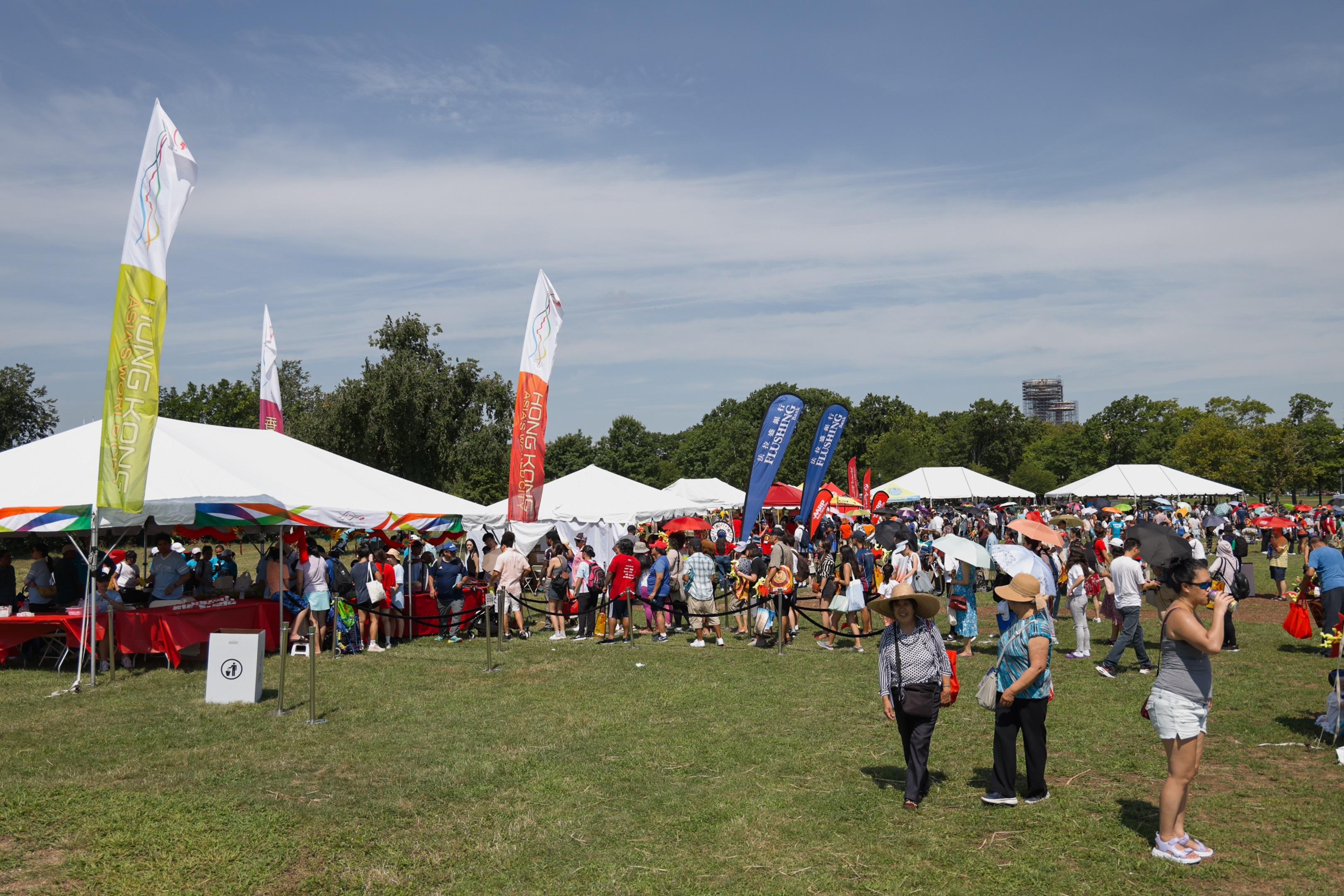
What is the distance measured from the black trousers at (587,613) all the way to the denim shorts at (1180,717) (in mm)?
10506

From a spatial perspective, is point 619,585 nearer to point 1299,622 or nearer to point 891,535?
point 891,535

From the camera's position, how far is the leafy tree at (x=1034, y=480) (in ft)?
252

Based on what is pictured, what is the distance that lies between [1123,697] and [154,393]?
38.4 feet

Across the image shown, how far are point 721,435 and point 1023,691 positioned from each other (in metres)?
75.2

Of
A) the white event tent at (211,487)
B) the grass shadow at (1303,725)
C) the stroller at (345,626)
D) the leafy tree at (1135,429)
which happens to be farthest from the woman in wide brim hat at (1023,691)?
the leafy tree at (1135,429)

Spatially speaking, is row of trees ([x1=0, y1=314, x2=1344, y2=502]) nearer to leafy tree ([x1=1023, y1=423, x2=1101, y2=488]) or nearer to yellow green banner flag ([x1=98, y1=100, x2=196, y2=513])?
leafy tree ([x1=1023, y1=423, x2=1101, y2=488])

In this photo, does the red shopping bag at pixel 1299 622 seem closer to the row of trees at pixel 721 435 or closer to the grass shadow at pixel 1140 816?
the grass shadow at pixel 1140 816

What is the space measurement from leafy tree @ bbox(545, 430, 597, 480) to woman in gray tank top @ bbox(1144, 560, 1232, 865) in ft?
210

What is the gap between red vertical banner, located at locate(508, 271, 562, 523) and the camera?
1703cm

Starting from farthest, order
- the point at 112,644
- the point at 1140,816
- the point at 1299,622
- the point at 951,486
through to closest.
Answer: the point at 951,486 < the point at 112,644 < the point at 1299,622 < the point at 1140,816

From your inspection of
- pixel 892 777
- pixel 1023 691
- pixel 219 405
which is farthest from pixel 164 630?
pixel 219 405

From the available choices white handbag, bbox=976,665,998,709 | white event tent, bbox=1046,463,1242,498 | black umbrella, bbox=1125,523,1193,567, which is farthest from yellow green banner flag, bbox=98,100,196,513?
white event tent, bbox=1046,463,1242,498

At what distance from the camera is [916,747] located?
648 cm

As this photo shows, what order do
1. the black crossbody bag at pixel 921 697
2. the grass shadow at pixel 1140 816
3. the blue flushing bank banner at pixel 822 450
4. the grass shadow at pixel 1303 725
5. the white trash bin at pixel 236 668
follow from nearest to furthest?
the grass shadow at pixel 1140 816
the black crossbody bag at pixel 921 697
the grass shadow at pixel 1303 725
the white trash bin at pixel 236 668
the blue flushing bank banner at pixel 822 450
